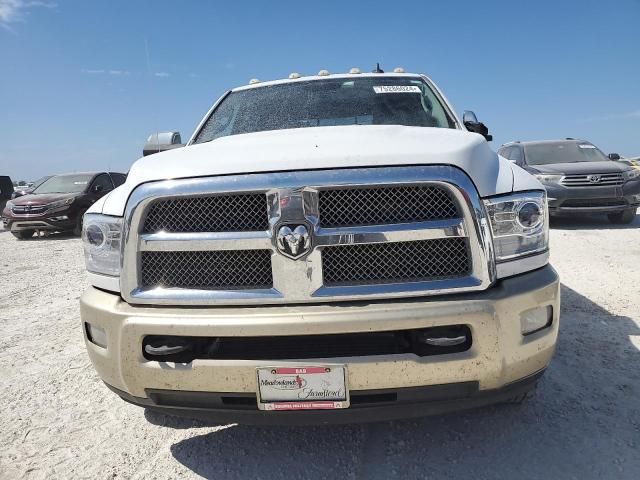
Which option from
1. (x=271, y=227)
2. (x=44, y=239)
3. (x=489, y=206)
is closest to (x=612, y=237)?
(x=489, y=206)

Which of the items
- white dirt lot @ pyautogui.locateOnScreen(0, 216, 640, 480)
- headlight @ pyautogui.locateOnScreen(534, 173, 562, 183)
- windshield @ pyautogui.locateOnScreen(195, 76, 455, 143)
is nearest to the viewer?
white dirt lot @ pyautogui.locateOnScreen(0, 216, 640, 480)

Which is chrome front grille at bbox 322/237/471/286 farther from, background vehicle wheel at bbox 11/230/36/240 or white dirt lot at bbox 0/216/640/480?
background vehicle wheel at bbox 11/230/36/240

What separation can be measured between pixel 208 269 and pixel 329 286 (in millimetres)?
524

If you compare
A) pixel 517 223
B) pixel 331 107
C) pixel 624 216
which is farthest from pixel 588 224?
pixel 517 223

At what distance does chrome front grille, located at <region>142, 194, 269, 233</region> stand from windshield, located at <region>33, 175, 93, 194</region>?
39.0 feet

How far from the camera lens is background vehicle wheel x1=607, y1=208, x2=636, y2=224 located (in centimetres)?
899

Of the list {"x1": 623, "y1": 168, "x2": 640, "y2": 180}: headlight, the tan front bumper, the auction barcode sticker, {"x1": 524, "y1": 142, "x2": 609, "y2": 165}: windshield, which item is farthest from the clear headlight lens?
{"x1": 524, "y1": 142, "x2": 609, "y2": 165}: windshield

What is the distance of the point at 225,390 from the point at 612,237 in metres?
8.04

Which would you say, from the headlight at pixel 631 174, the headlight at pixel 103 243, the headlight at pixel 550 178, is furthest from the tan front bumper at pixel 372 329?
the headlight at pixel 631 174

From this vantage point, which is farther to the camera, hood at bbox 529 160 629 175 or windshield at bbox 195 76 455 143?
hood at bbox 529 160 629 175

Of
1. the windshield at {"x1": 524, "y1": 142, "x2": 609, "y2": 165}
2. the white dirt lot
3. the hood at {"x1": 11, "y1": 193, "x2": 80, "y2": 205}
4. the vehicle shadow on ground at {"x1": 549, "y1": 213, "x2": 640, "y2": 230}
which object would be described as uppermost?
the windshield at {"x1": 524, "y1": 142, "x2": 609, "y2": 165}

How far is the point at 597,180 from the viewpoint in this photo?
877 cm

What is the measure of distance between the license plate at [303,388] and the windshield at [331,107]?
6.16 feet

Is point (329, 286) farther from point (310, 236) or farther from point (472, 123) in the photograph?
point (472, 123)
